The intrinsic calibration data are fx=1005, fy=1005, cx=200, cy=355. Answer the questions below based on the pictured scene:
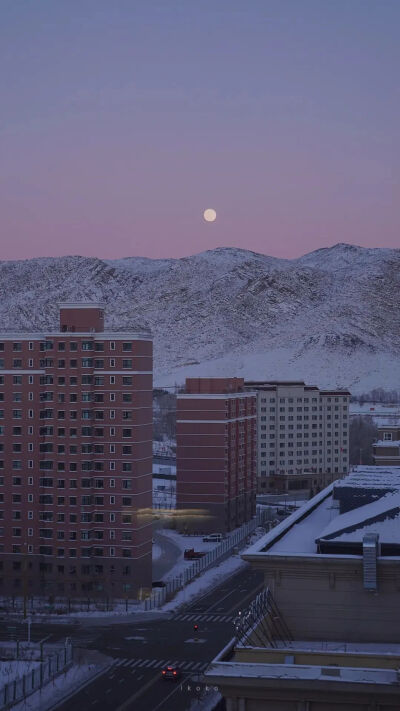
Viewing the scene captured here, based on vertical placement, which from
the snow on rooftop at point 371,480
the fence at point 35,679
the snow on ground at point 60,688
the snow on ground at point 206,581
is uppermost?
the snow on rooftop at point 371,480

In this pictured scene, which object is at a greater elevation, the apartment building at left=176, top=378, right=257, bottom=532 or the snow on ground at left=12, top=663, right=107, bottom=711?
the apartment building at left=176, top=378, right=257, bottom=532

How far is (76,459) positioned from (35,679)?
450 inches

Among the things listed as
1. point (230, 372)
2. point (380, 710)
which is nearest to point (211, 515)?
point (380, 710)

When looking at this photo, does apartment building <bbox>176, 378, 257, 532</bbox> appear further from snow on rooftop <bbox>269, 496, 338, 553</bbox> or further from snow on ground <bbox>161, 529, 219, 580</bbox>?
snow on rooftop <bbox>269, 496, 338, 553</bbox>

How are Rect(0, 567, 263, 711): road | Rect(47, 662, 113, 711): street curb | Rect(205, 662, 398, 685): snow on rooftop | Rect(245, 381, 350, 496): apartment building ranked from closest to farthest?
Rect(205, 662, 398, 685): snow on rooftop → Rect(47, 662, 113, 711): street curb → Rect(0, 567, 263, 711): road → Rect(245, 381, 350, 496): apartment building

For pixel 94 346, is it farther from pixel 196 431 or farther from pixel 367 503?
pixel 367 503

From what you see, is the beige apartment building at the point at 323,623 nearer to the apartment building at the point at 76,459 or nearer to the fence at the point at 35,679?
the fence at the point at 35,679

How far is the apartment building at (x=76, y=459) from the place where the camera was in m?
33.7

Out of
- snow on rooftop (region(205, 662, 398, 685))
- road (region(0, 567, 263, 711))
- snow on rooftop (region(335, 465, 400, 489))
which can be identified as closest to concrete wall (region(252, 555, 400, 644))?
snow on rooftop (region(205, 662, 398, 685))

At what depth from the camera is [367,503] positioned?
12.6m

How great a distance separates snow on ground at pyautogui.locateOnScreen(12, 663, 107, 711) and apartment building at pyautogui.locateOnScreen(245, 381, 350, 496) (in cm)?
3837

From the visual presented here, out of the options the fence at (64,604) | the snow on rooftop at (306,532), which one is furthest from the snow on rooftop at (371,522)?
the fence at (64,604)

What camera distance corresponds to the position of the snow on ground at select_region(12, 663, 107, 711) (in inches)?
869

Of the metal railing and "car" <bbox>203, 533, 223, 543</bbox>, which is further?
"car" <bbox>203, 533, 223, 543</bbox>
